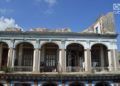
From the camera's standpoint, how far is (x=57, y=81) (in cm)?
2934

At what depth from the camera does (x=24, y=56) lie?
31969mm

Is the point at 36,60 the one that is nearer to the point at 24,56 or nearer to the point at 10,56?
the point at 24,56

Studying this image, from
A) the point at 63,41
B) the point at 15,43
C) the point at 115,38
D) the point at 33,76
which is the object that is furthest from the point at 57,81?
the point at 115,38

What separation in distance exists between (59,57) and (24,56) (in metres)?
4.60

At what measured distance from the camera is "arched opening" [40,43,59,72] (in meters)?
31.5

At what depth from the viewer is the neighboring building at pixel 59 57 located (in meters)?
29.3

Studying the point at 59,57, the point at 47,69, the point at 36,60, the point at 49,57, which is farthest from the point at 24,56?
the point at 59,57

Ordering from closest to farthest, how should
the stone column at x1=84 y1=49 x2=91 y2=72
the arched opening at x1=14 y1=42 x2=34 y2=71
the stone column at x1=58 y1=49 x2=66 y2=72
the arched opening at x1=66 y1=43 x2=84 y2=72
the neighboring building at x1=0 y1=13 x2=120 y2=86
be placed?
the neighboring building at x1=0 y1=13 x2=120 y2=86, the stone column at x1=58 y1=49 x2=66 y2=72, the stone column at x1=84 y1=49 x2=91 y2=72, the arched opening at x1=14 y1=42 x2=34 y2=71, the arched opening at x1=66 y1=43 x2=84 y2=72

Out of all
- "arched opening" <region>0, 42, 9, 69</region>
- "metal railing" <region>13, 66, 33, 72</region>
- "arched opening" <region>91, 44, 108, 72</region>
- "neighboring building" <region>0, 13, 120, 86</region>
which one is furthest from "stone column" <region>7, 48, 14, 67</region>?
"arched opening" <region>91, 44, 108, 72</region>

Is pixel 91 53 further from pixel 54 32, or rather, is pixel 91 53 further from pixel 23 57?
pixel 23 57

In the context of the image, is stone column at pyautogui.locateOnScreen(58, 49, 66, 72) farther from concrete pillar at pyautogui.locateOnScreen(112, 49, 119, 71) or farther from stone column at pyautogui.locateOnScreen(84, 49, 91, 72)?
concrete pillar at pyautogui.locateOnScreen(112, 49, 119, 71)

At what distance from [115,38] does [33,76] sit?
11.3 m

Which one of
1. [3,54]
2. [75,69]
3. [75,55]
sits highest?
[3,54]

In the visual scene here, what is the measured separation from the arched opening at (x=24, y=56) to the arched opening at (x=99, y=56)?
8030 millimetres
